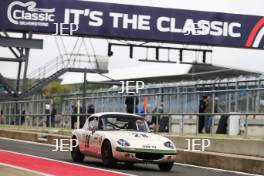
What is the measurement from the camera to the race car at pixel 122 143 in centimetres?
1672

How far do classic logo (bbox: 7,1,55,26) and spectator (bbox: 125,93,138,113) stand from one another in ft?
46.1

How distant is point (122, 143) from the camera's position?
16.8 meters

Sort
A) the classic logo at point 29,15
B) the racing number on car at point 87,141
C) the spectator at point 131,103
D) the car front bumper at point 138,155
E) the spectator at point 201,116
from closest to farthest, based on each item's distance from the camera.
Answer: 1. the car front bumper at point 138,155
2. the racing number on car at point 87,141
3. the spectator at point 201,116
4. the spectator at point 131,103
5. the classic logo at point 29,15

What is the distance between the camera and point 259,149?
1825 centimetres

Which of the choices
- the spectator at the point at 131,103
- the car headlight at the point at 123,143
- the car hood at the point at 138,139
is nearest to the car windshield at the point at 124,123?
the car hood at the point at 138,139

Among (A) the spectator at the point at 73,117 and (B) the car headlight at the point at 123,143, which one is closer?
(B) the car headlight at the point at 123,143

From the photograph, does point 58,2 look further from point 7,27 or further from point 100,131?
point 100,131

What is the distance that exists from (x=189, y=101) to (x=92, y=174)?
7972mm

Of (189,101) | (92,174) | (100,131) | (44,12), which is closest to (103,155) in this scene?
(100,131)

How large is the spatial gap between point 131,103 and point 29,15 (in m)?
14.7

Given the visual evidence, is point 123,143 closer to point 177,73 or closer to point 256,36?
point 256,36

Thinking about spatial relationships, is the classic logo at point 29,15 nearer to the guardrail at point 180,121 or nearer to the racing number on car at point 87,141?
the guardrail at point 180,121

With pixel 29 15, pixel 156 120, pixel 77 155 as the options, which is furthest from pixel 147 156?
pixel 29 15

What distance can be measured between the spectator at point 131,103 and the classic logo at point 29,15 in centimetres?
1405
